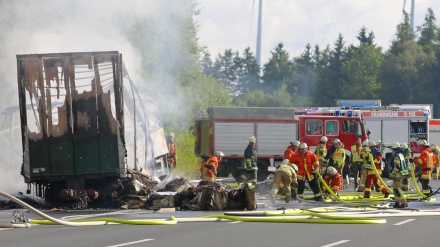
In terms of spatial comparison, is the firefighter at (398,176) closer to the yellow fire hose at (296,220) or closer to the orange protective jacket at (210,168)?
the yellow fire hose at (296,220)

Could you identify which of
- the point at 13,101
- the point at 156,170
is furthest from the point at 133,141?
the point at 13,101

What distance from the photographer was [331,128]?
121 feet

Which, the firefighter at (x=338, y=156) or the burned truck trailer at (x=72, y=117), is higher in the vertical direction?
the burned truck trailer at (x=72, y=117)

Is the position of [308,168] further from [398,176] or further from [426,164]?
[398,176]

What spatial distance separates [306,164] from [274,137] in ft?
41.1

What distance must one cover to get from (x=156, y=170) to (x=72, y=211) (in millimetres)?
4346

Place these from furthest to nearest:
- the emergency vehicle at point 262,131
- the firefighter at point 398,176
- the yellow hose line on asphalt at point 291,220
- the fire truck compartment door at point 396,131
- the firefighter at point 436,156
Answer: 1. the fire truck compartment door at point 396,131
2. the firefighter at point 436,156
3. the emergency vehicle at point 262,131
4. the firefighter at point 398,176
5. the yellow hose line on asphalt at point 291,220

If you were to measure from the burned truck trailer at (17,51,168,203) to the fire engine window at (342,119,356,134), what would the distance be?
17.5 m

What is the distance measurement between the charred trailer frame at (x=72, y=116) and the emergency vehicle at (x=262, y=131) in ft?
49.4

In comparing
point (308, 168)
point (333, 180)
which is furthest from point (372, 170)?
point (308, 168)

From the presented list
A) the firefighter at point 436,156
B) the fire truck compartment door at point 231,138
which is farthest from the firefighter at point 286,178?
the firefighter at point 436,156

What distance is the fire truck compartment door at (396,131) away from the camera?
41125mm

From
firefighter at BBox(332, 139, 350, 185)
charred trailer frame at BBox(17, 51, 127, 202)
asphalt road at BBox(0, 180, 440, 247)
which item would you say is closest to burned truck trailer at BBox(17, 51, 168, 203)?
charred trailer frame at BBox(17, 51, 127, 202)

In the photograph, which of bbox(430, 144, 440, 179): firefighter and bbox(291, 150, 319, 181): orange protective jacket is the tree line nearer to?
bbox(430, 144, 440, 179): firefighter
